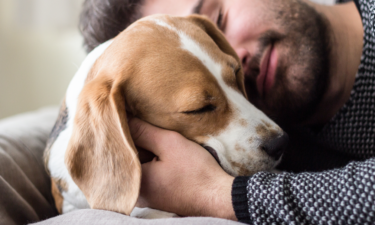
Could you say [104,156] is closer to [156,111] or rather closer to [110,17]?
[156,111]

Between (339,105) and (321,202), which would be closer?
(321,202)

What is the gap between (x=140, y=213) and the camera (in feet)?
3.53

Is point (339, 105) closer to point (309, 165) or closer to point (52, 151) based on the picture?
point (309, 165)

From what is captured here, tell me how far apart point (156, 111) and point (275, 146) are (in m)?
0.42

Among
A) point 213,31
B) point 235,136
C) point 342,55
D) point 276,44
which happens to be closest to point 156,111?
point 235,136

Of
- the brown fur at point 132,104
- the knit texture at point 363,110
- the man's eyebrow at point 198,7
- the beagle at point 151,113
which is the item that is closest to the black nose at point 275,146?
the beagle at point 151,113

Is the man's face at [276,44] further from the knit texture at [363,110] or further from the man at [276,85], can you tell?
the knit texture at [363,110]

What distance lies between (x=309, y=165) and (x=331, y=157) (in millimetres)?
113

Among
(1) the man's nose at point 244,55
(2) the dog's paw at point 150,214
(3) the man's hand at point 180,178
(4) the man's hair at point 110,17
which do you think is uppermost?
(4) the man's hair at point 110,17

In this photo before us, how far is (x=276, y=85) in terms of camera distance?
63.5 inches

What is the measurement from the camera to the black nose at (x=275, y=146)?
3.52ft

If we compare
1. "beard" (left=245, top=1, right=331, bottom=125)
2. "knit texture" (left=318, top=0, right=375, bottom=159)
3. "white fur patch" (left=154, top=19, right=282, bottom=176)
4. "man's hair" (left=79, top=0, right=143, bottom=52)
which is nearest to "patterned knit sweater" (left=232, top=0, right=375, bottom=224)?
"white fur patch" (left=154, top=19, right=282, bottom=176)

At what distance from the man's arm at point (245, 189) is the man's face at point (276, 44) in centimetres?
72

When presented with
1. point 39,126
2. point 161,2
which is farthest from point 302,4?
point 39,126
